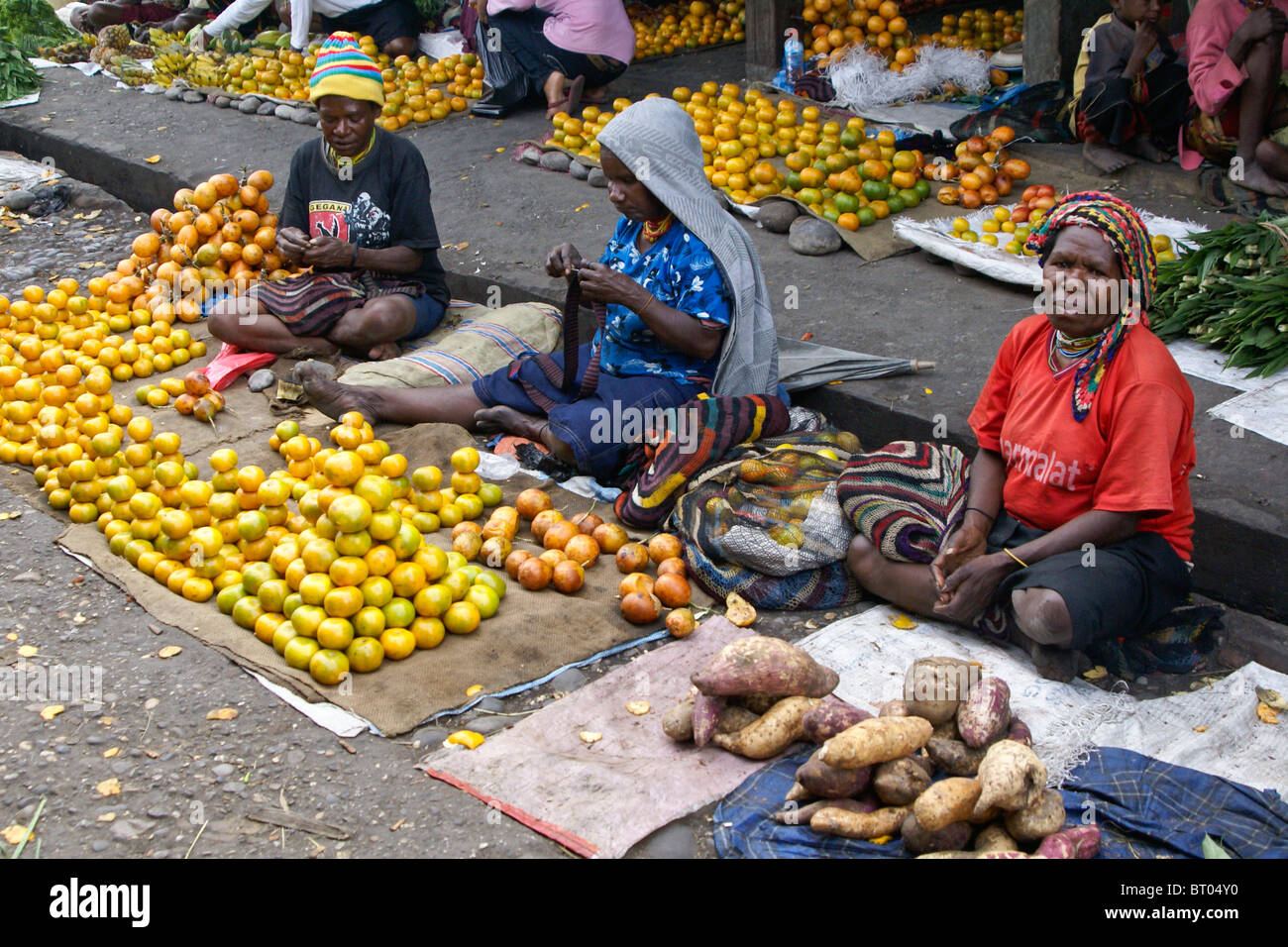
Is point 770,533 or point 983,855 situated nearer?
point 983,855

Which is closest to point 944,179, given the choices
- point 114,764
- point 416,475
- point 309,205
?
point 309,205

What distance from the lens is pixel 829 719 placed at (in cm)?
272

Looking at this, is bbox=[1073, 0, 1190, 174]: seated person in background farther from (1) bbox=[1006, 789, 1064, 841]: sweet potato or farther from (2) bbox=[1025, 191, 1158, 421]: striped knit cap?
(1) bbox=[1006, 789, 1064, 841]: sweet potato

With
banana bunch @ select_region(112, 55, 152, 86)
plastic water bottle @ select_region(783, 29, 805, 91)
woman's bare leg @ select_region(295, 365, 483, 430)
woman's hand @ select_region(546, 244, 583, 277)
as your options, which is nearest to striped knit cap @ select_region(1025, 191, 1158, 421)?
woman's hand @ select_region(546, 244, 583, 277)

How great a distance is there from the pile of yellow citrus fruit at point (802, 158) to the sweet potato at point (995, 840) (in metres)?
3.97

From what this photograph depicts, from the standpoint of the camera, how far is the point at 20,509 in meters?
4.16

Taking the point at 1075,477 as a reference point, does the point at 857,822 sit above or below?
below

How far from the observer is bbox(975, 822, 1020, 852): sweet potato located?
94.6 inches

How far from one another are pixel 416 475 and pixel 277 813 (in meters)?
1.57

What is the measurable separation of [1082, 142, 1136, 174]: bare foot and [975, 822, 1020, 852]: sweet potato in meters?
4.59

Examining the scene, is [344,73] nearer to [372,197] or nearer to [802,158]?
[372,197]

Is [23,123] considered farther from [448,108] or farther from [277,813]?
[277,813]

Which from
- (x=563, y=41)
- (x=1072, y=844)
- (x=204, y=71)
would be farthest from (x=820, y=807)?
(x=204, y=71)

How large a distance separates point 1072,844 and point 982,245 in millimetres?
3799
